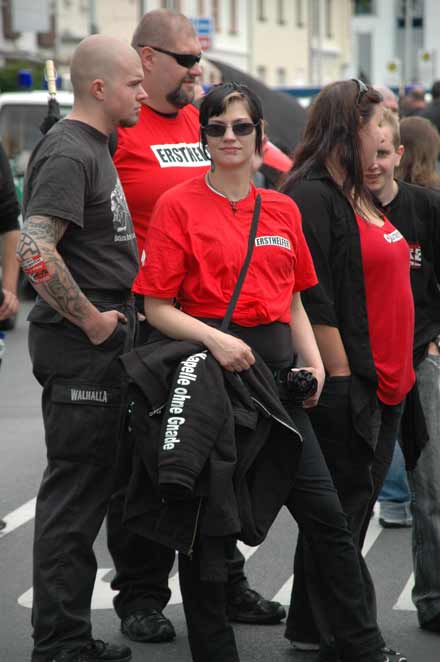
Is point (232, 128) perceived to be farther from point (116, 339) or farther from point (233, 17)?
point (233, 17)

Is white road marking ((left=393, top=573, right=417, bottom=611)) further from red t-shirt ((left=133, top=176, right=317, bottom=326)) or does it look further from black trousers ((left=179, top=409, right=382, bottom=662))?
red t-shirt ((left=133, top=176, right=317, bottom=326))

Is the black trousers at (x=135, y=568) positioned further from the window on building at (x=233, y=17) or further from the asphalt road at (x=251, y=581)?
the window on building at (x=233, y=17)

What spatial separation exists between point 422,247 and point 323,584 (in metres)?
1.40

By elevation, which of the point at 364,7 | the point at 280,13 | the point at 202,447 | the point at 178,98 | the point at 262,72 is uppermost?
the point at 178,98

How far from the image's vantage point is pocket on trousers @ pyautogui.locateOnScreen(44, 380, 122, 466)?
4773 millimetres

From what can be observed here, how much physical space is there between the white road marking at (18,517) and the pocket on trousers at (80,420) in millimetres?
2194

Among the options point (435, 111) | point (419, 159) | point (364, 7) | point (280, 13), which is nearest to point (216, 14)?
point (280, 13)

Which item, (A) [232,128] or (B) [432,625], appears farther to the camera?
(B) [432,625]

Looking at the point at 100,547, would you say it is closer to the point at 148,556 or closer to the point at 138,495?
the point at 148,556

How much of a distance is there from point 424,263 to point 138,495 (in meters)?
1.55

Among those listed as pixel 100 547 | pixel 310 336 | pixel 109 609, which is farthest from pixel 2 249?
pixel 310 336

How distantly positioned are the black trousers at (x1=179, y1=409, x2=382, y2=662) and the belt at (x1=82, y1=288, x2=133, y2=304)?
78 cm

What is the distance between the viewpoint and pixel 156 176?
534 centimetres

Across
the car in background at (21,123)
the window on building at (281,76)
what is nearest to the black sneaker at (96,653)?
the car in background at (21,123)
